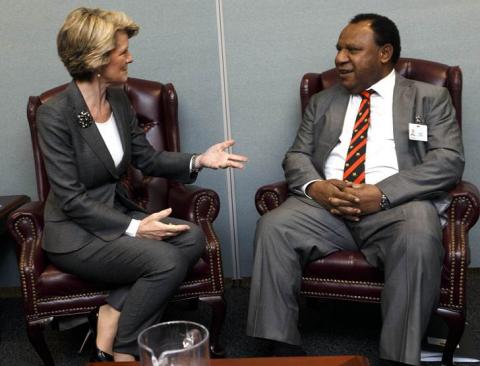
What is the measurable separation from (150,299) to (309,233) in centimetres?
74

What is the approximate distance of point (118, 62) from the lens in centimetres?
262

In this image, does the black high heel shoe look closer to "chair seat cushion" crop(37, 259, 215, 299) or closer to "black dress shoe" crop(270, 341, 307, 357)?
"chair seat cushion" crop(37, 259, 215, 299)

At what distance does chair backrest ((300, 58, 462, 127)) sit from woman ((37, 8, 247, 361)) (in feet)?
3.34

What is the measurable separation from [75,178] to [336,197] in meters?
1.11

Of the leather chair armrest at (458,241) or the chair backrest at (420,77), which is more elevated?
the chair backrest at (420,77)

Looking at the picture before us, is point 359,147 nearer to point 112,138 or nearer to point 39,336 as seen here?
point 112,138

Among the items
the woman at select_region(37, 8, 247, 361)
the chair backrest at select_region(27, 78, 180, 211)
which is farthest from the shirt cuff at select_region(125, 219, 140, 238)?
the chair backrest at select_region(27, 78, 180, 211)

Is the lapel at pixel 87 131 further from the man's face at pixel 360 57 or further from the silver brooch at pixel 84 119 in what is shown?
the man's face at pixel 360 57

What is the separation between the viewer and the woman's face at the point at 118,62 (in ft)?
8.54

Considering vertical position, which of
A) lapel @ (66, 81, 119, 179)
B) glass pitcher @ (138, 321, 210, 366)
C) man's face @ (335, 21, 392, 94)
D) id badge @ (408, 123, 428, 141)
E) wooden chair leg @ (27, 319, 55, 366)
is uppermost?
man's face @ (335, 21, 392, 94)

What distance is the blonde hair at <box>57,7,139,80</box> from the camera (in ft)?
8.21

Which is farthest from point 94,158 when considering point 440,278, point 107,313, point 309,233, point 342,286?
point 440,278

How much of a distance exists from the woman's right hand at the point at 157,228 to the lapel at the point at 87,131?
32cm

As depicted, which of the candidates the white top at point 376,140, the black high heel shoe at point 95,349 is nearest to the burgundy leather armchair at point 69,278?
the black high heel shoe at point 95,349
